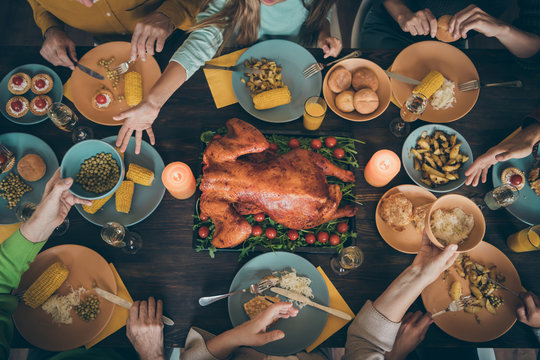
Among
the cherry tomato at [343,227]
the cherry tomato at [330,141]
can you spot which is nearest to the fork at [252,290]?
the cherry tomato at [343,227]

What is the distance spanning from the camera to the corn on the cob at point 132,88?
1707 mm

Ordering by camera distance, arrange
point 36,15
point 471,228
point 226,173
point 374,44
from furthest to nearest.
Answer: point 374,44 < point 36,15 < point 226,173 < point 471,228

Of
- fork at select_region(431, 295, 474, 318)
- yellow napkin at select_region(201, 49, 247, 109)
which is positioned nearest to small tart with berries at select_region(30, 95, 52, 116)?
yellow napkin at select_region(201, 49, 247, 109)

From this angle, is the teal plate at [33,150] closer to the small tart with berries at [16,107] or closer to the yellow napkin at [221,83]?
the small tart with berries at [16,107]

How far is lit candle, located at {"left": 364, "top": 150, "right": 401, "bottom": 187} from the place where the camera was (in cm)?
153

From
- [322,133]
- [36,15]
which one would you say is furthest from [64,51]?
[322,133]

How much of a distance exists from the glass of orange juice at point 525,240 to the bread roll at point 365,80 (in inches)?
39.9

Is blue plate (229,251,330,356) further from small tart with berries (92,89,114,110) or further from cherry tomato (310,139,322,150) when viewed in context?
small tart with berries (92,89,114,110)

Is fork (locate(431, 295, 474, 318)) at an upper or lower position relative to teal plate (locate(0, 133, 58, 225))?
lower

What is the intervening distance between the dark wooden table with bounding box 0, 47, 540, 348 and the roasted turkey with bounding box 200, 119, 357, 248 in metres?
0.16

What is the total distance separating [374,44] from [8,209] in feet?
8.55

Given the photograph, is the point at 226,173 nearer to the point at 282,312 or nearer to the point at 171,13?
the point at 282,312

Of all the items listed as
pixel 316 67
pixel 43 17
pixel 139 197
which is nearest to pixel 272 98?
pixel 316 67

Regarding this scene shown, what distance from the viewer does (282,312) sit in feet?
4.78
